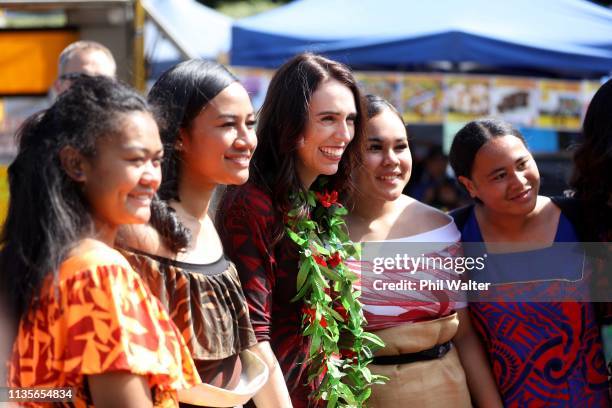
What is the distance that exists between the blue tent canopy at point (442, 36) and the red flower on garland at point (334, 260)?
3.23m

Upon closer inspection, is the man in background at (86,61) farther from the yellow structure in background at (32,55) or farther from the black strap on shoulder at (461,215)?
the yellow structure in background at (32,55)

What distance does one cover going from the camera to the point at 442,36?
19.0 ft

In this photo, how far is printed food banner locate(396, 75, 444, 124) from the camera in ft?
20.6

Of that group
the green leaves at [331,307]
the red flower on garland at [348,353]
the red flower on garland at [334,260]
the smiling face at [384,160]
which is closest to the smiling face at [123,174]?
the green leaves at [331,307]

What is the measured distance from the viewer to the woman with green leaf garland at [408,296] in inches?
108

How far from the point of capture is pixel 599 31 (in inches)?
246

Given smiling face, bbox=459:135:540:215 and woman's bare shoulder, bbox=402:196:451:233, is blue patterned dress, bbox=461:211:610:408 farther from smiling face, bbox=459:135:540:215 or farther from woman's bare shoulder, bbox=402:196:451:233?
woman's bare shoulder, bbox=402:196:451:233

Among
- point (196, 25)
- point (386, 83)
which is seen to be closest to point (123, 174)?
point (386, 83)

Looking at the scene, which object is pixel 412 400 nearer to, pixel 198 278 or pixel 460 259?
pixel 460 259

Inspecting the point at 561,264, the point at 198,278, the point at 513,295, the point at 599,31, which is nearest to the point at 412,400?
the point at 513,295

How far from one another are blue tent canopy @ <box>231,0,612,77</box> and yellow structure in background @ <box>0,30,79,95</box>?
1.44 meters

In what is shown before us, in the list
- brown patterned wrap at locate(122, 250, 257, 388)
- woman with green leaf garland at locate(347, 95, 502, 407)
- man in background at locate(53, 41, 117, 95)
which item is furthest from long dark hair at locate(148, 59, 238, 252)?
man in background at locate(53, 41, 117, 95)

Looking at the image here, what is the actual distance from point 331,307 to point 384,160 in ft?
1.92

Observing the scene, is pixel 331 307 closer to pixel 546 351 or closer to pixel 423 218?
pixel 423 218
